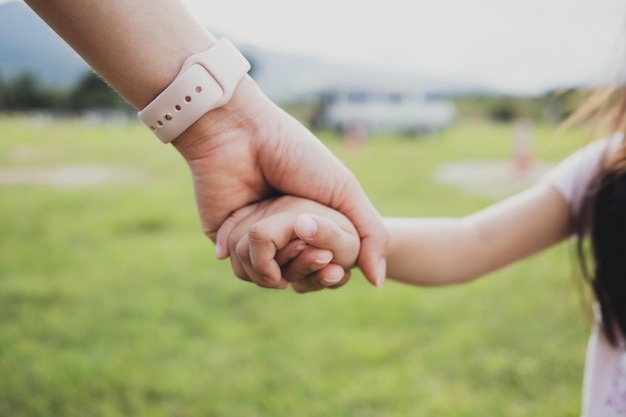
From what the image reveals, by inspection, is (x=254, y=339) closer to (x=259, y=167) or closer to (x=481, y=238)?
(x=481, y=238)

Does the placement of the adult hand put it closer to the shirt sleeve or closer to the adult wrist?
the adult wrist

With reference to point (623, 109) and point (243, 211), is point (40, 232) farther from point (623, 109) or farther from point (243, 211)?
point (623, 109)

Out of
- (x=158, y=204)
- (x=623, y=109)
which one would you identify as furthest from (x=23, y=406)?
(x=158, y=204)

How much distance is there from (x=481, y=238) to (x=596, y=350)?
0.42 m

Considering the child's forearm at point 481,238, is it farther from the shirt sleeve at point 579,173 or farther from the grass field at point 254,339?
the grass field at point 254,339

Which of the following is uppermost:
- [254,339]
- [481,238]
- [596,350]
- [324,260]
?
[324,260]

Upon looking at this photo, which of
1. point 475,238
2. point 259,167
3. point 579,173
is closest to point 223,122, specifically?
point 259,167

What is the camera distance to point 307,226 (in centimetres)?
108

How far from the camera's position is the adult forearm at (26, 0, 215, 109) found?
1.04 m

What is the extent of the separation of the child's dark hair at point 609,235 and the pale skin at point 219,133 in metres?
0.61

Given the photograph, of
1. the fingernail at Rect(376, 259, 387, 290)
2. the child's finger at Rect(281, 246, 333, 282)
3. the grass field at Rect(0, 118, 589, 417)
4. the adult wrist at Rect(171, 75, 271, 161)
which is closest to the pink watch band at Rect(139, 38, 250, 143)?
the adult wrist at Rect(171, 75, 271, 161)

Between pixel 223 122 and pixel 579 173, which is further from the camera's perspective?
pixel 579 173

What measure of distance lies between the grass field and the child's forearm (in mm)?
271

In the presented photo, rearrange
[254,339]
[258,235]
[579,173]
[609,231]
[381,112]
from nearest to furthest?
[258,235] → [609,231] → [579,173] → [254,339] → [381,112]
